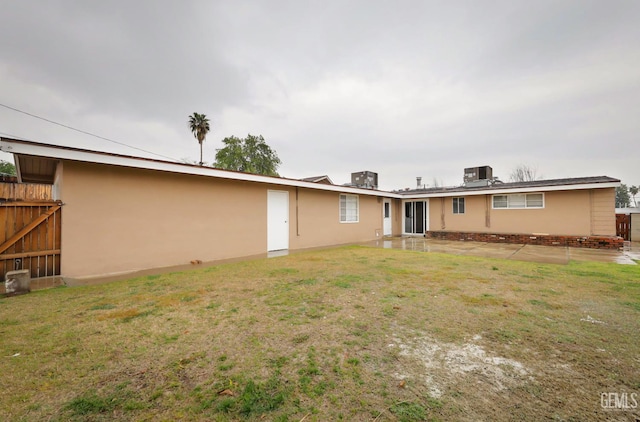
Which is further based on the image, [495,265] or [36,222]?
[495,265]

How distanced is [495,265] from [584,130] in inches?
555

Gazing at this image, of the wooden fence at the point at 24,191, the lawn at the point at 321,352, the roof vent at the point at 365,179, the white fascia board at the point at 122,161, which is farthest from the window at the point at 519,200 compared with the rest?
the wooden fence at the point at 24,191

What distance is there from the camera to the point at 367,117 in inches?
598

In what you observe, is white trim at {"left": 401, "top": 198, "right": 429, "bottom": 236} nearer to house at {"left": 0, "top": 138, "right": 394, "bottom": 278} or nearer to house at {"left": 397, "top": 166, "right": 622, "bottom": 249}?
house at {"left": 397, "top": 166, "right": 622, "bottom": 249}

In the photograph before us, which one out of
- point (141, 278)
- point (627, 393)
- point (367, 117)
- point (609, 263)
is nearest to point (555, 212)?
point (609, 263)

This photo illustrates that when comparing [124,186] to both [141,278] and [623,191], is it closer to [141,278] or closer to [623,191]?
[141,278]

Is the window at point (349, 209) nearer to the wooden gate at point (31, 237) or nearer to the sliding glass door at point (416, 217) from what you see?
the sliding glass door at point (416, 217)

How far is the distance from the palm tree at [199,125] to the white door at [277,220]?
2020 cm

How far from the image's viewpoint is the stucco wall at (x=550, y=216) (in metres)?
10.3

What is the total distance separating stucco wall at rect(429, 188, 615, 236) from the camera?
10297 millimetres

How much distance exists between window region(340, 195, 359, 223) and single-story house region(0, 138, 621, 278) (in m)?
0.05

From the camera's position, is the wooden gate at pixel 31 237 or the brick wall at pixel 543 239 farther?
the brick wall at pixel 543 239

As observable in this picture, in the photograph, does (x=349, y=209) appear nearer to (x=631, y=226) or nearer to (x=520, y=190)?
(x=520, y=190)

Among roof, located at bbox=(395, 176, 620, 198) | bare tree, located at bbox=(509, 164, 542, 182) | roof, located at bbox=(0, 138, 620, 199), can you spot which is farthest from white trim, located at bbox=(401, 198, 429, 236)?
bare tree, located at bbox=(509, 164, 542, 182)
